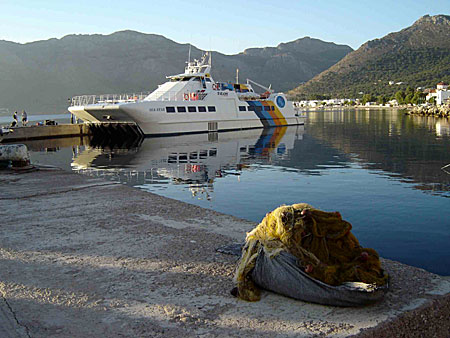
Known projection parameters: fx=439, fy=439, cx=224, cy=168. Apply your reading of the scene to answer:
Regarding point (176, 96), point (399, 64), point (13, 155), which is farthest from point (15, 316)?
point (399, 64)

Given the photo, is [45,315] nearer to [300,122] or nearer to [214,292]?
[214,292]

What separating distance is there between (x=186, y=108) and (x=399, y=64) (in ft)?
459

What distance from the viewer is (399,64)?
6043 inches

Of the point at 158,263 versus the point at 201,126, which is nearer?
the point at 158,263

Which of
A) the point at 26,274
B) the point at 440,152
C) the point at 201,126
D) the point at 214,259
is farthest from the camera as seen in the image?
the point at 201,126

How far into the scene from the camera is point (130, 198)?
27.1ft

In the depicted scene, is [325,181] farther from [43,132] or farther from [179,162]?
[43,132]

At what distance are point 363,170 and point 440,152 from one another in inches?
255

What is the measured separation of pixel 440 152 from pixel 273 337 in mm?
18682

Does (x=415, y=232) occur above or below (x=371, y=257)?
below

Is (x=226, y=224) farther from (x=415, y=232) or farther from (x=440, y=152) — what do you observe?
(x=440, y=152)

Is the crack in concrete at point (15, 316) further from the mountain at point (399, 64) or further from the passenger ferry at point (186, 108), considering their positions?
the mountain at point (399, 64)

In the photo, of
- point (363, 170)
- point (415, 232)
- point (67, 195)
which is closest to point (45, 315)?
point (67, 195)

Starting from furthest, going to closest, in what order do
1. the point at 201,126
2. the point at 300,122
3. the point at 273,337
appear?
the point at 300,122 < the point at 201,126 < the point at 273,337
